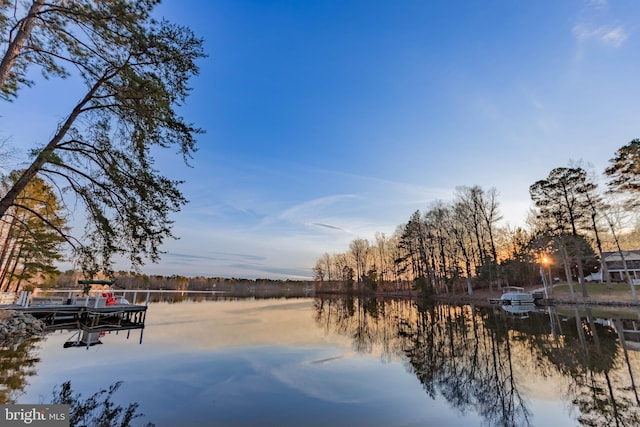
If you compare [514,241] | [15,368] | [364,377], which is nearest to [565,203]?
[514,241]

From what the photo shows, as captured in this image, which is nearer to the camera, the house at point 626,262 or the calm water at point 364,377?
the calm water at point 364,377

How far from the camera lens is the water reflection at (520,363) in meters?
5.93

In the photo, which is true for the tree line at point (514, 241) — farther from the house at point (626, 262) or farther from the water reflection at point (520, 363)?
the water reflection at point (520, 363)

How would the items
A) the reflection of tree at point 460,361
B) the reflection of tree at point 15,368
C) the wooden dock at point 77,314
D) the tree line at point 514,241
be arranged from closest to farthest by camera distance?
the reflection of tree at point 460,361, the reflection of tree at point 15,368, the wooden dock at point 77,314, the tree line at point 514,241

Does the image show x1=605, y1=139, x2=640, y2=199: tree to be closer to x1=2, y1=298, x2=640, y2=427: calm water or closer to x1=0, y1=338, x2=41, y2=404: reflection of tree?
x1=2, y1=298, x2=640, y2=427: calm water

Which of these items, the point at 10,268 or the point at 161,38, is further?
the point at 10,268

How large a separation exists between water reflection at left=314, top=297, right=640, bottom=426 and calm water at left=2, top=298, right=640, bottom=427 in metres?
0.04

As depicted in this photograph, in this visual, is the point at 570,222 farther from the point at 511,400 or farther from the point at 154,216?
the point at 154,216

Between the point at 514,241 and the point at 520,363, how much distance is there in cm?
4019

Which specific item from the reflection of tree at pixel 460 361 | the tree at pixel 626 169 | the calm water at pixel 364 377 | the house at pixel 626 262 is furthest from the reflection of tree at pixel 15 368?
the house at pixel 626 262

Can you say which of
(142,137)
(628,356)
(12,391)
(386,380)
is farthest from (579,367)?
(12,391)

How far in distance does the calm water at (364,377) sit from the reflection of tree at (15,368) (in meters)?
0.06

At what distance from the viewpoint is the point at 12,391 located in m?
6.51

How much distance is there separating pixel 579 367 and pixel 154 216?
1250 cm
